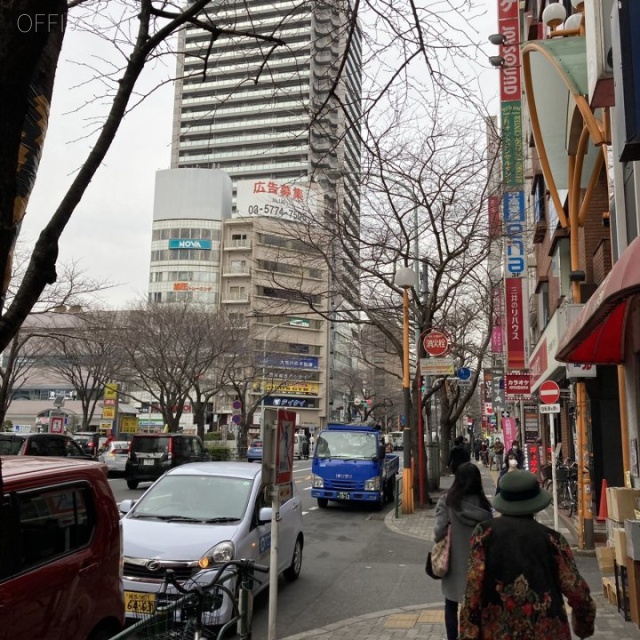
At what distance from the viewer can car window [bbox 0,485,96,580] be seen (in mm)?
4098

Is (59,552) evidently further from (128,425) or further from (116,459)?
(128,425)

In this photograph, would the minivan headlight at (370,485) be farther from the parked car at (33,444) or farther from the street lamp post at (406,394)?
the parked car at (33,444)

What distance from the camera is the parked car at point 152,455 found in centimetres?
2258

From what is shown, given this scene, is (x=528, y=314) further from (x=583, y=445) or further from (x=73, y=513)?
(x=73, y=513)

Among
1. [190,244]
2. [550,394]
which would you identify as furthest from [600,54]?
[190,244]

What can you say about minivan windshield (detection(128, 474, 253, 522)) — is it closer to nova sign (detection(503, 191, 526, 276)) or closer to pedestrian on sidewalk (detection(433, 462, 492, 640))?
pedestrian on sidewalk (detection(433, 462, 492, 640))

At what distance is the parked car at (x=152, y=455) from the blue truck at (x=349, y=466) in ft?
21.1

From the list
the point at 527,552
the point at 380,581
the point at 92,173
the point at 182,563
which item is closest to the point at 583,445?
the point at 380,581

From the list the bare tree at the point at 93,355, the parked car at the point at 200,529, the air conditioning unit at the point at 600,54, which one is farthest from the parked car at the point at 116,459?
the air conditioning unit at the point at 600,54

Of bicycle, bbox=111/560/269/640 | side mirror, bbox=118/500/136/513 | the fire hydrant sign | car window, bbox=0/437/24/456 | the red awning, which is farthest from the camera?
car window, bbox=0/437/24/456

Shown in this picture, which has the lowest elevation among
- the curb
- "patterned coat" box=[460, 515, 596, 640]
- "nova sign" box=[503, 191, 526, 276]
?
the curb

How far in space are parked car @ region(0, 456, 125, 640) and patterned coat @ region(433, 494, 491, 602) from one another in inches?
101

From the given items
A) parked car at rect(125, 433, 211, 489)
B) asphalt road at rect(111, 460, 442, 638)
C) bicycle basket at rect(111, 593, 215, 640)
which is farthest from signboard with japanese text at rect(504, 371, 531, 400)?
bicycle basket at rect(111, 593, 215, 640)

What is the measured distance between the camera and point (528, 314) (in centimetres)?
3231
